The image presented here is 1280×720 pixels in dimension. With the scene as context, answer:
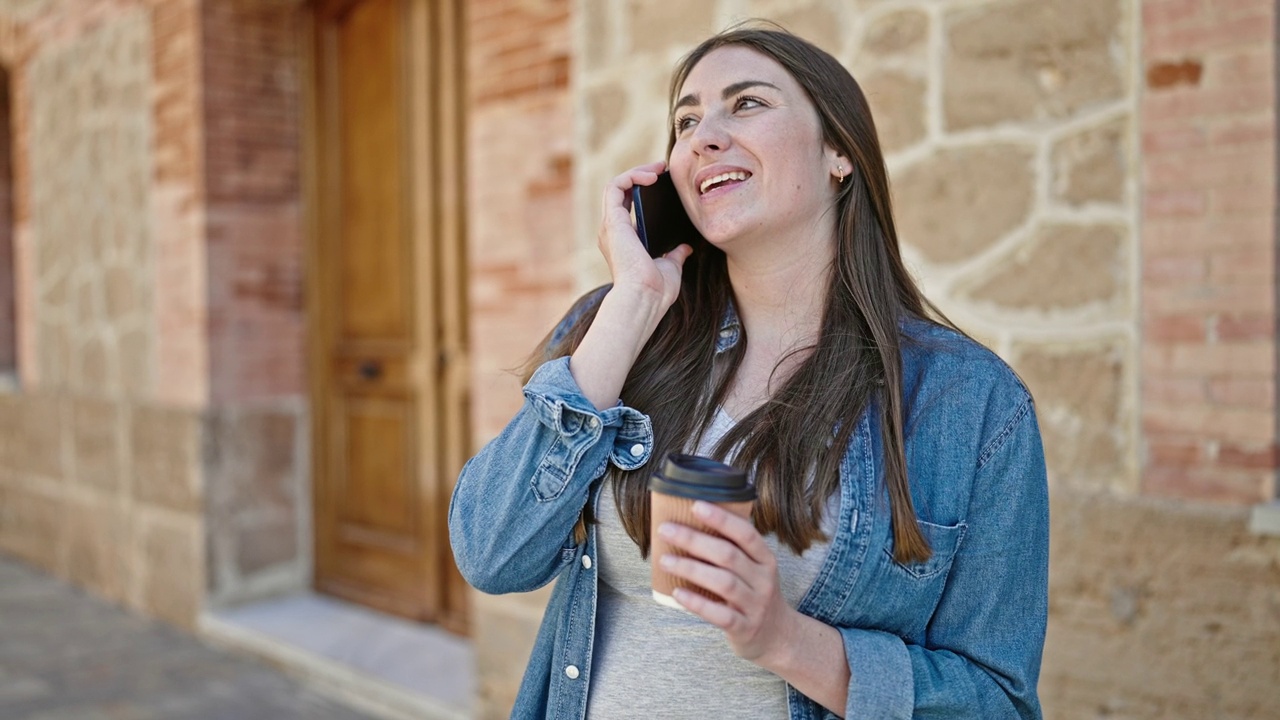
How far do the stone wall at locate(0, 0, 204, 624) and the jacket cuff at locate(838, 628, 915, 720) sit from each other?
4.74 meters

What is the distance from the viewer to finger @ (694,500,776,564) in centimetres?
130

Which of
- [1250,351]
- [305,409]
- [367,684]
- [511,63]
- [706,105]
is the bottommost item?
[367,684]

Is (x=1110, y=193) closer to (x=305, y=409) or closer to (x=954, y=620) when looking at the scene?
(x=954, y=620)

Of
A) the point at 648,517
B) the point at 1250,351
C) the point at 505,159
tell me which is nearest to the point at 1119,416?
the point at 1250,351

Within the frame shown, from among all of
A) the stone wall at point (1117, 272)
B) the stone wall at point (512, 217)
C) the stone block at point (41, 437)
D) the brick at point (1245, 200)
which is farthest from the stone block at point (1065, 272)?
the stone block at point (41, 437)

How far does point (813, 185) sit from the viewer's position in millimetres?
1821

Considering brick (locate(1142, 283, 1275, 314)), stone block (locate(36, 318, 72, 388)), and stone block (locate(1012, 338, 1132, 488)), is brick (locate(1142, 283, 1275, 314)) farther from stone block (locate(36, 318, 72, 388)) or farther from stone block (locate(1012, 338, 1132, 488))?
stone block (locate(36, 318, 72, 388))

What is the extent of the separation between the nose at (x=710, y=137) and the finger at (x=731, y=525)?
0.69m

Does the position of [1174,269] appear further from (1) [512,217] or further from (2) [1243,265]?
(1) [512,217]

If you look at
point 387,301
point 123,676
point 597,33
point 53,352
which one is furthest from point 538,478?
point 53,352

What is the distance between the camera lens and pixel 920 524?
1.56 m

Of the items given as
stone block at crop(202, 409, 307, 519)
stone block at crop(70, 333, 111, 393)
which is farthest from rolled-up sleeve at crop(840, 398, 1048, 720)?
stone block at crop(70, 333, 111, 393)

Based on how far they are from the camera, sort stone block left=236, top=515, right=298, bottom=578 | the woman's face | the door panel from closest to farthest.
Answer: the woman's face < the door panel < stone block left=236, top=515, right=298, bottom=578

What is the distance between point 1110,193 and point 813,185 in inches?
46.7
